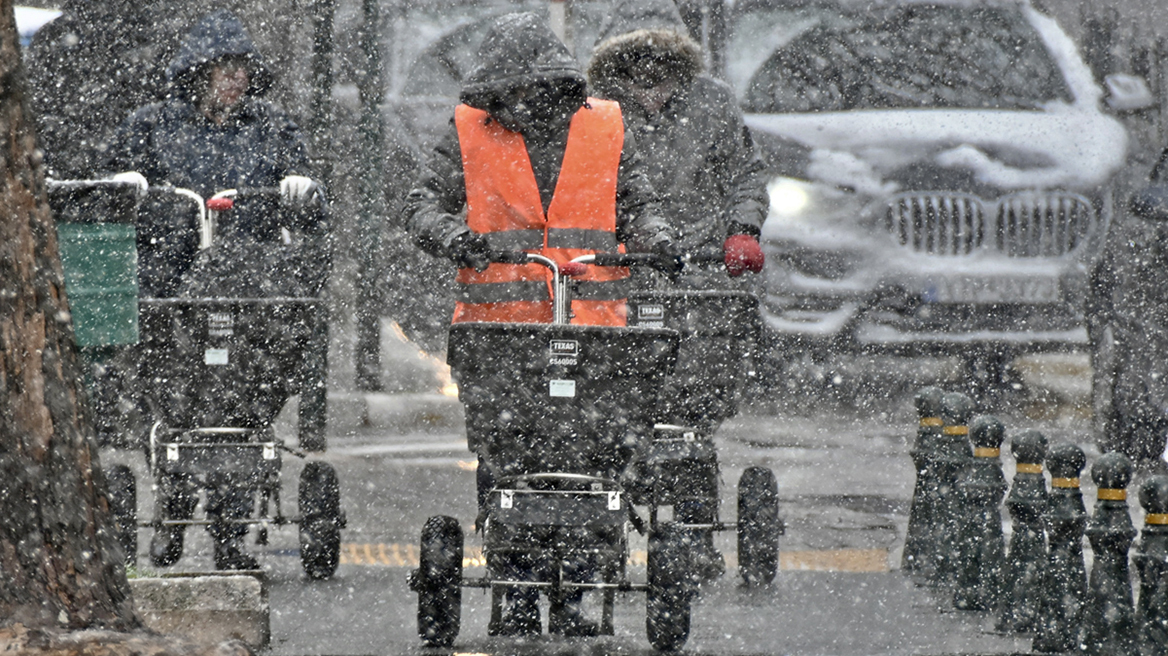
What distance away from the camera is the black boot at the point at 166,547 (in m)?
7.20

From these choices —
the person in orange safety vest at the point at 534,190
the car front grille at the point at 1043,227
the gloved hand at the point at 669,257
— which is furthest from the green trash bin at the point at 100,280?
the car front grille at the point at 1043,227

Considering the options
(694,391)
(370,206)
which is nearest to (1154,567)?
(694,391)

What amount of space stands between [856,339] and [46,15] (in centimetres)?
613

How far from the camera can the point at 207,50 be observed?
827cm

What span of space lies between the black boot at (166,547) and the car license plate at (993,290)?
589 cm

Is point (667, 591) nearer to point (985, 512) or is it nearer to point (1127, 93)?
point (985, 512)

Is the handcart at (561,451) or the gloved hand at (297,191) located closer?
the handcart at (561,451)

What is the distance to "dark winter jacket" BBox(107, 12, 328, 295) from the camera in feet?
26.9

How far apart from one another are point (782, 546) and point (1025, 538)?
222 centimetres

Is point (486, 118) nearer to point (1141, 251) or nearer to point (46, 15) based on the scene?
point (1141, 251)

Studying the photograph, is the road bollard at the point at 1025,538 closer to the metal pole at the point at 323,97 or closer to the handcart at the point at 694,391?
the handcart at the point at 694,391

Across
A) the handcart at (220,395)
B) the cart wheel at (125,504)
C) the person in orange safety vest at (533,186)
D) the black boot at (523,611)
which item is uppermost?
the person in orange safety vest at (533,186)

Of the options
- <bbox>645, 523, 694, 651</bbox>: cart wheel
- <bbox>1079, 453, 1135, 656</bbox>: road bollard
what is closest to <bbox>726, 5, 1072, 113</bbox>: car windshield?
<bbox>645, 523, 694, 651</bbox>: cart wheel

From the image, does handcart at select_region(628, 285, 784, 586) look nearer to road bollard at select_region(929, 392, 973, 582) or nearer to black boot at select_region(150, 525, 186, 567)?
road bollard at select_region(929, 392, 973, 582)
